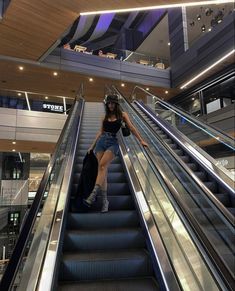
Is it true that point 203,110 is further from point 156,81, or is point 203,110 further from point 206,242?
point 206,242

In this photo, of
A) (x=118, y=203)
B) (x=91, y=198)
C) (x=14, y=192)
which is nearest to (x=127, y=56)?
(x=14, y=192)

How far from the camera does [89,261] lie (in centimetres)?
250

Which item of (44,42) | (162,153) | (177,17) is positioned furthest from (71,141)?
(177,17)

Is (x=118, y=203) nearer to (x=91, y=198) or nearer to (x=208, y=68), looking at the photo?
(x=91, y=198)

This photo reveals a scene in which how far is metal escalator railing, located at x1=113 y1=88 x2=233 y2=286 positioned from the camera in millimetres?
1920

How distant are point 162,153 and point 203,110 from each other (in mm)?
8505

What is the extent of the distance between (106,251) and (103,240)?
0.12 metres

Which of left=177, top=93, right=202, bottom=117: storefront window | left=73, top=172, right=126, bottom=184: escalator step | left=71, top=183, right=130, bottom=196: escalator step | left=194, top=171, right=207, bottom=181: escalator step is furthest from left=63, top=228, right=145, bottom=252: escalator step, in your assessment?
left=177, top=93, right=202, bottom=117: storefront window

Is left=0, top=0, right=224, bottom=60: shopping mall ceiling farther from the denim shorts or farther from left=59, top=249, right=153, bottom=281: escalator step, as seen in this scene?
left=59, top=249, right=153, bottom=281: escalator step

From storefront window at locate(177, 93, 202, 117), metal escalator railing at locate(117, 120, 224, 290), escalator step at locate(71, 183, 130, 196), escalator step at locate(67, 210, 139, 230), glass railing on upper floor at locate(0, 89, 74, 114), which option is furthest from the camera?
glass railing on upper floor at locate(0, 89, 74, 114)

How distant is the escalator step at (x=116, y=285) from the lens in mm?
2260

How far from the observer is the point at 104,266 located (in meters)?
2.51

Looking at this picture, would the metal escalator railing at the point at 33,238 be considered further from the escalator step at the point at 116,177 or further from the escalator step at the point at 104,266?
the escalator step at the point at 116,177

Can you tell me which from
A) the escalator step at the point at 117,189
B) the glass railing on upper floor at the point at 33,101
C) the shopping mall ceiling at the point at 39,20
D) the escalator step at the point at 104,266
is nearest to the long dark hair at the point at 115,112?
the escalator step at the point at 117,189
